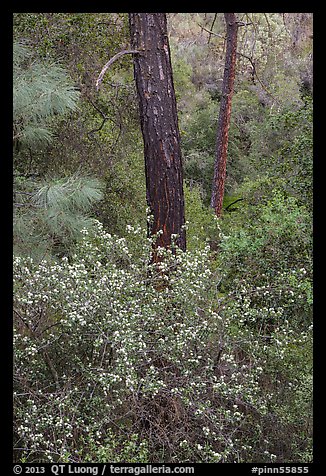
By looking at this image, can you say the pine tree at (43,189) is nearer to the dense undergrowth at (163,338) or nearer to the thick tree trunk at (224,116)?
the dense undergrowth at (163,338)

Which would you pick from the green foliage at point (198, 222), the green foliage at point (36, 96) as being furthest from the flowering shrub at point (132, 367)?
the green foliage at point (198, 222)

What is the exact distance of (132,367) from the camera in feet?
11.3

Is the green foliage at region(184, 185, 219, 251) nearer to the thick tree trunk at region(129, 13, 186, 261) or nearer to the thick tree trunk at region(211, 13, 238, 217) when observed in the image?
the thick tree trunk at region(211, 13, 238, 217)

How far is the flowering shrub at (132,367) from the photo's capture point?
140 inches

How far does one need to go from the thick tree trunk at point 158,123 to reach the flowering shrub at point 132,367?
75cm

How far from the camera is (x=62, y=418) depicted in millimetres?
3539

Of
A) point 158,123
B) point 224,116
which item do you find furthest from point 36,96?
point 224,116

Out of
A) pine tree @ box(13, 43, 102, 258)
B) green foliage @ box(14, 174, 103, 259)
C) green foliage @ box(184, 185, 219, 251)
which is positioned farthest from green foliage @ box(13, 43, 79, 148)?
green foliage @ box(184, 185, 219, 251)

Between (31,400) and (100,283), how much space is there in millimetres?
816

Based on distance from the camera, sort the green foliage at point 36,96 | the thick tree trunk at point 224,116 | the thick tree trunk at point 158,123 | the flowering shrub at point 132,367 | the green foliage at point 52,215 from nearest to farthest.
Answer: the flowering shrub at point 132,367 → the thick tree trunk at point 158,123 → the green foliage at point 52,215 → the green foliage at point 36,96 → the thick tree trunk at point 224,116

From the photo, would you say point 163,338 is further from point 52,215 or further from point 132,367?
point 52,215

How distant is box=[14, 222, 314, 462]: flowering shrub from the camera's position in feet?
11.7
